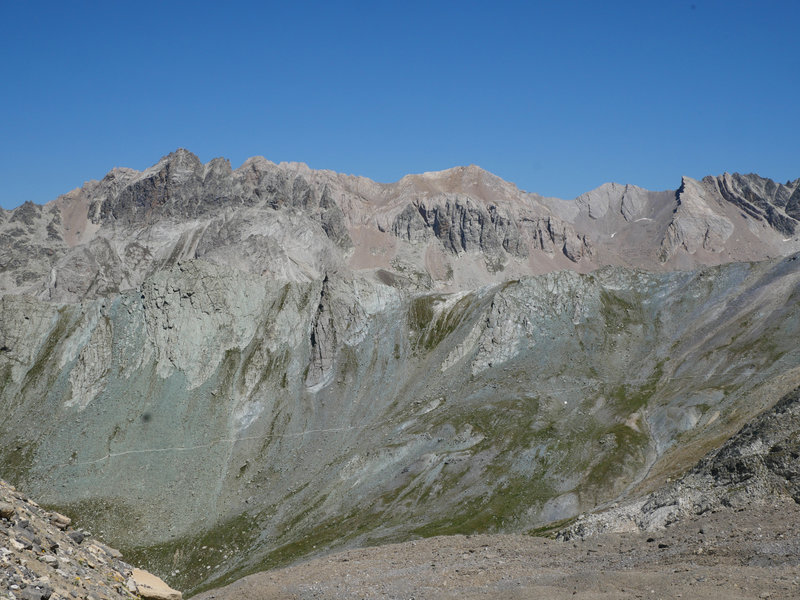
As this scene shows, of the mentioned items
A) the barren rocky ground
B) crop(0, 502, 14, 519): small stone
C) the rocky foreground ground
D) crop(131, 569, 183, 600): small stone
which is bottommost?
the barren rocky ground

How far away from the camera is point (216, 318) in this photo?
142 metres

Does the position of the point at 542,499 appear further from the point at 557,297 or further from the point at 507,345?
the point at 557,297

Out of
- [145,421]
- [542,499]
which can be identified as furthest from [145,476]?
[542,499]

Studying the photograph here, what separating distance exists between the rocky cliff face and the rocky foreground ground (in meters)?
63.1

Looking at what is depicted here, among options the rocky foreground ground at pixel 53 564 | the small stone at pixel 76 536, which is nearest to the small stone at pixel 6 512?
the rocky foreground ground at pixel 53 564

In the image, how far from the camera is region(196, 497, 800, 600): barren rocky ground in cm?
2934

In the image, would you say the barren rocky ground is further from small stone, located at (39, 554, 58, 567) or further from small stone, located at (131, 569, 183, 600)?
small stone, located at (39, 554, 58, 567)

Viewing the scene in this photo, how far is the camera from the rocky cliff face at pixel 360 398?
95.4 metres

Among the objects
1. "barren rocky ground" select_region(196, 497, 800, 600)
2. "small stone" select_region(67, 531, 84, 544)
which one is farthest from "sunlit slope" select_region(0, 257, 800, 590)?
"small stone" select_region(67, 531, 84, 544)

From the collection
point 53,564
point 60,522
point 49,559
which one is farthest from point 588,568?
point 49,559

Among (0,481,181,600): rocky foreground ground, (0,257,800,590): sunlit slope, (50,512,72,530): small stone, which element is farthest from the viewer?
(0,257,800,590): sunlit slope

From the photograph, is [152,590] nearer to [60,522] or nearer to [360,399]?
[60,522]

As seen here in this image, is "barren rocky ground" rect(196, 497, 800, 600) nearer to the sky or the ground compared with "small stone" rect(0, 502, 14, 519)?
nearer to the ground

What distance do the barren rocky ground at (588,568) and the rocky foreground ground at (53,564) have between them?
37.7ft
